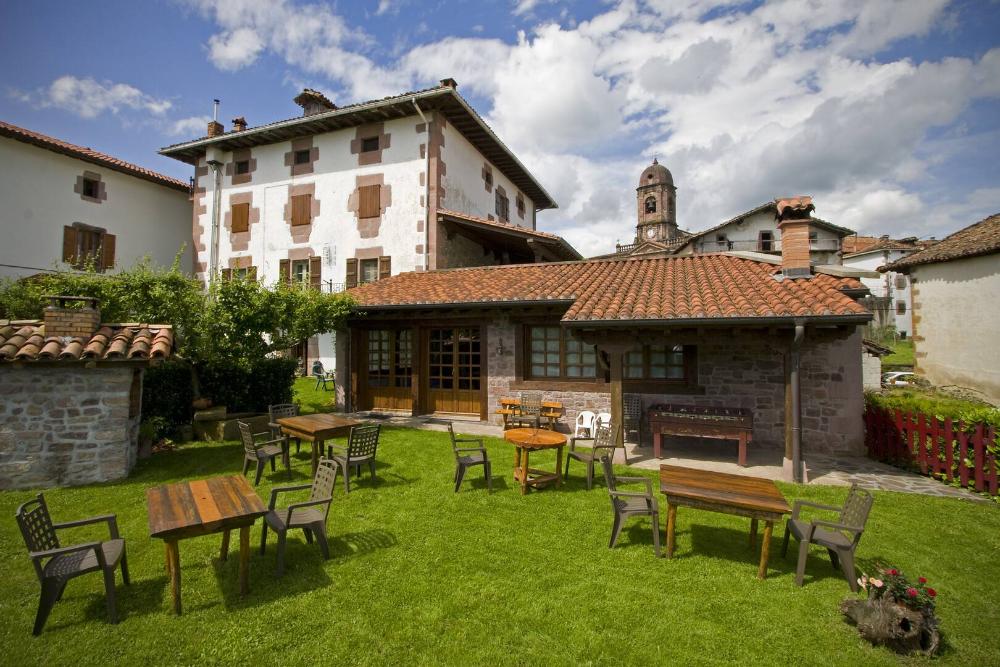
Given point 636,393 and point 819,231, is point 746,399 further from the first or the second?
point 819,231

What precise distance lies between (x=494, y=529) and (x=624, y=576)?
59.7 inches

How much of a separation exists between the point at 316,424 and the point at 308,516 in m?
2.92

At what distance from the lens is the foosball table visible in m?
7.48

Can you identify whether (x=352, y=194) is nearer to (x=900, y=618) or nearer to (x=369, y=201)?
(x=369, y=201)

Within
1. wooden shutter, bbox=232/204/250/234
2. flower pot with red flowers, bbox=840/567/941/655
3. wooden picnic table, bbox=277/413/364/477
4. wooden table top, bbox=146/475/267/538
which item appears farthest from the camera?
wooden shutter, bbox=232/204/250/234

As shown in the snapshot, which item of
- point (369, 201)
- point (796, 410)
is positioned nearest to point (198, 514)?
point (796, 410)

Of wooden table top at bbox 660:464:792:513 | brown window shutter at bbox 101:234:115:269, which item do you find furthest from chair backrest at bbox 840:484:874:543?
brown window shutter at bbox 101:234:115:269

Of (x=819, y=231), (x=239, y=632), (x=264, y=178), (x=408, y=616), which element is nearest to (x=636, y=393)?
(x=408, y=616)

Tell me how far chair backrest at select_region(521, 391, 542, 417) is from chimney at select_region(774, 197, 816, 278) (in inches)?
214

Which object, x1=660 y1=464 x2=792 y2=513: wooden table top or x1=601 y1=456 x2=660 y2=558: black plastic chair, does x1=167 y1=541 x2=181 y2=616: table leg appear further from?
x1=660 y1=464 x2=792 y2=513: wooden table top

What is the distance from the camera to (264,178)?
1802 cm

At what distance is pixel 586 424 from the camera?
9.31 metres

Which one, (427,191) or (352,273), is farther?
(352,273)

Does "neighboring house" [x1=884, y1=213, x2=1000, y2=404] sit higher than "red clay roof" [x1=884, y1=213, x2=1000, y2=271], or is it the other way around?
"red clay roof" [x1=884, y1=213, x2=1000, y2=271]
